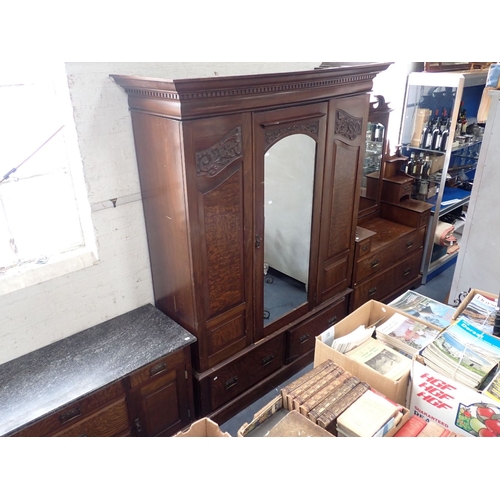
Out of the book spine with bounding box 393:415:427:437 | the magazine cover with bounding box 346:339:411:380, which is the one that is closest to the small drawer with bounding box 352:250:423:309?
the magazine cover with bounding box 346:339:411:380

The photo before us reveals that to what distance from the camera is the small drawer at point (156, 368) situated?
198cm

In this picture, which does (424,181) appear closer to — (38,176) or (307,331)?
(307,331)

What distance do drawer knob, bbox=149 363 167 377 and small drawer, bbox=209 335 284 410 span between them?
1.04ft

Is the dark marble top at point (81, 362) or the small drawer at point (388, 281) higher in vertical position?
the dark marble top at point (81, 362)

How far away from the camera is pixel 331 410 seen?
1426mm

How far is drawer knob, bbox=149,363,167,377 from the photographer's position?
204cm

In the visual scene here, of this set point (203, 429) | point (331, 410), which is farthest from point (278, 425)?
point (203, 429)

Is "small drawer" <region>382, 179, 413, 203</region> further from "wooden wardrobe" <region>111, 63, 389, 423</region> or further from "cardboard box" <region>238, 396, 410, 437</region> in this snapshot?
"cardboard box" <region>238, 396, 410, 437</region>

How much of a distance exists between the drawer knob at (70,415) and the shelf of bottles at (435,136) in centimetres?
309

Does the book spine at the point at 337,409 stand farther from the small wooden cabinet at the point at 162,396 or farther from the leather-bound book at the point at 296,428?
the small wooden cabinet at the point at 162,396

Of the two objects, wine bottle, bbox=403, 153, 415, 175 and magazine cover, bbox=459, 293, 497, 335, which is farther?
wine bottle, bbox=403, 153, 415, 175

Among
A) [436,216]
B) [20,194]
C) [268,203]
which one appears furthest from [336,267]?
[20,194]

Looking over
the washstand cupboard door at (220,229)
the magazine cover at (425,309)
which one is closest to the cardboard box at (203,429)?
the washstand cupboard door at (220,229)

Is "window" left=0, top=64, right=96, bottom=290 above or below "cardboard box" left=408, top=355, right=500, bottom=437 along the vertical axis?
above
